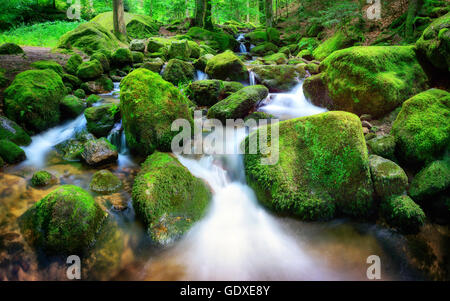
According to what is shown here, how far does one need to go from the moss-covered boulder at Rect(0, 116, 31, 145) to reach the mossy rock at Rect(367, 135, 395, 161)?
688 centimetres

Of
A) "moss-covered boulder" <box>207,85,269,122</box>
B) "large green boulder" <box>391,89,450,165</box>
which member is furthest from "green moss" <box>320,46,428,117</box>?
"moss-covered boulder" <box>207,85,269,122</box>

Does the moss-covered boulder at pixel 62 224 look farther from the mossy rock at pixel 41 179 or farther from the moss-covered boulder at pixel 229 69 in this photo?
the moss-covered boulder at pixel 229 69

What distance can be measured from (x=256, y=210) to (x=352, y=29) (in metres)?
Result: 11.8

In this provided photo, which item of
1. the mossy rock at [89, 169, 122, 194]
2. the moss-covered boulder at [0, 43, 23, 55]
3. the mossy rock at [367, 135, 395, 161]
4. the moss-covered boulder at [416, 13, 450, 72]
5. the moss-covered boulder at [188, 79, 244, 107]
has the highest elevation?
the moss-covered boulder at [416, 13, 450, 72]

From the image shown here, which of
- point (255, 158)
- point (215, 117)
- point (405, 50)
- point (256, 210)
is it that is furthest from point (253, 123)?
point (405, 50)

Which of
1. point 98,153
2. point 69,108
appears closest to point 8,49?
point 69,108

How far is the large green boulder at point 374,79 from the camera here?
5.55 m

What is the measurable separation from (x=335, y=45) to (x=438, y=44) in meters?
6.80

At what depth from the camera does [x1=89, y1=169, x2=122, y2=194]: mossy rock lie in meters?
3.97

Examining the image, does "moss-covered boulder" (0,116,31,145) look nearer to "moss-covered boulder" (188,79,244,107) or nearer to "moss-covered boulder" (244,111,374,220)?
"moss-covered boulder" (188,79,244,107)

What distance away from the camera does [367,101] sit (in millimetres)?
5715

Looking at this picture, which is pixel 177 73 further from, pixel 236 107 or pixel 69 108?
pixel 69 108

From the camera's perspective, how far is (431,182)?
364 centimetres

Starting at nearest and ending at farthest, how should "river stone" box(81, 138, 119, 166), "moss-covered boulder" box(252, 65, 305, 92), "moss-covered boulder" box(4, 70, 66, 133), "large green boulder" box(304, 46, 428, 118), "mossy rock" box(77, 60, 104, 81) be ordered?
"river stone" box(81, 138, 119, 166), "moss-covered boulder" box(4, 70, 66, 133), "large green boulder" box(304, 46, 428, 118), "mossy rock" box(77, 60, 104, 81), "moss-covered boulder" box(252, 65, 305, 92)
